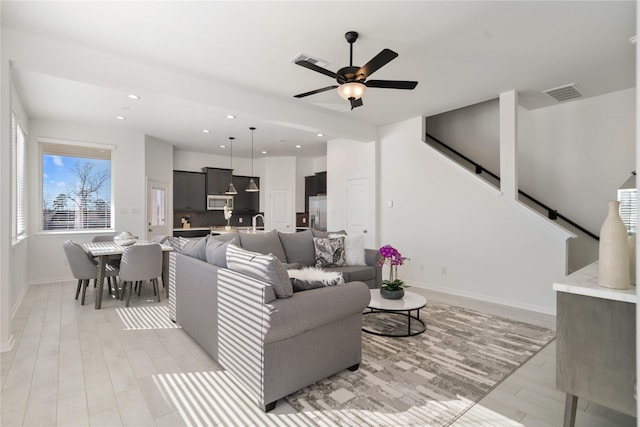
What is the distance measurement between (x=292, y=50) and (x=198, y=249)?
2.21 m

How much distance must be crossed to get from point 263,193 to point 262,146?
1.88 m

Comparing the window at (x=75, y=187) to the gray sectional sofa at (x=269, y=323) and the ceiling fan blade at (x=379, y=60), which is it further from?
the ceiling fan blade at (x=379, y=60)

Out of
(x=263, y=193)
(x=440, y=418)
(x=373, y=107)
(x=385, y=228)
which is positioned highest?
(x=373, y=107)

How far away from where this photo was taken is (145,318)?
375 centimetres

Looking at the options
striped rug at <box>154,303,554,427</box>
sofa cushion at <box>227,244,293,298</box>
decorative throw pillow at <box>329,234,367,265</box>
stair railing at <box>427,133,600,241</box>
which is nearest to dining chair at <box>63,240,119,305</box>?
striped rug at <box>154,303,554,427</box>

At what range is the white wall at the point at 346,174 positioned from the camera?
6141 millimetres

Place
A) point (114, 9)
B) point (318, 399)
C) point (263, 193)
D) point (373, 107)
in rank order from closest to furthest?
point (318, 399) → point (114, 9) → point (373, 107) → point (263, 193)

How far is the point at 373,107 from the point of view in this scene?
16.4 feet

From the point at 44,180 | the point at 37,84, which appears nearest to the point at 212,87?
the point at 37,84

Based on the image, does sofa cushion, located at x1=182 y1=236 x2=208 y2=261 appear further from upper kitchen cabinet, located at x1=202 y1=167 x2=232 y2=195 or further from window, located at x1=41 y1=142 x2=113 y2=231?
upper kitchen cabinet, located at x1=202 y1=167 x2=232 y2=195

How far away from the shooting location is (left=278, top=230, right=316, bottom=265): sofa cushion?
463 cm

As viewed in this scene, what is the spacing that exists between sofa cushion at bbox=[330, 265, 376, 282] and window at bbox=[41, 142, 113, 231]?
4.80 meters

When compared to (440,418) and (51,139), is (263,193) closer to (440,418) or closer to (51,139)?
(51,139)

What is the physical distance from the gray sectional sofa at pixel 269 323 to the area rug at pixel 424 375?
18 cm
